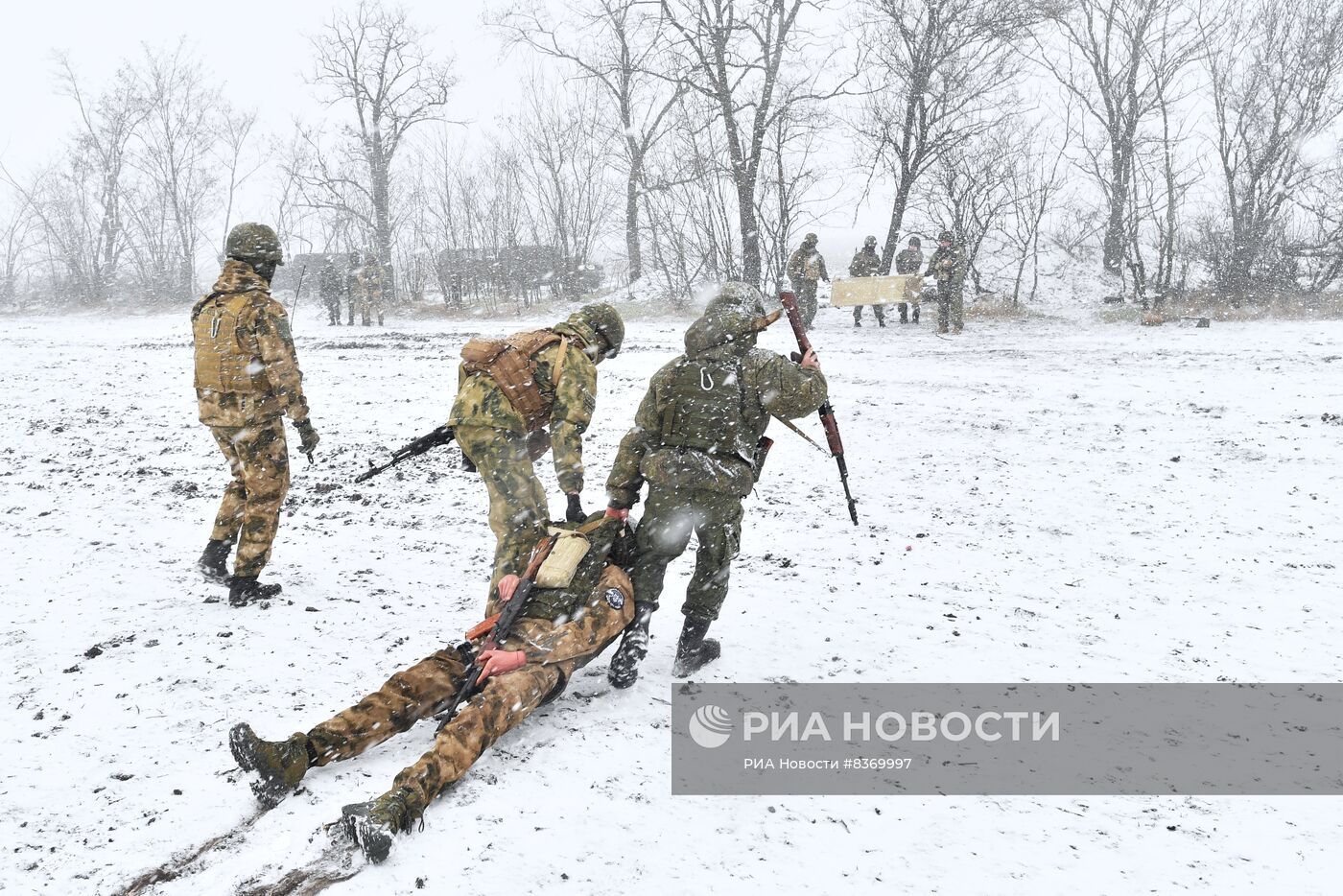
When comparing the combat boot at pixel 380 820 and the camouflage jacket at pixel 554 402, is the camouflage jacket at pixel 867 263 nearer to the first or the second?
the camouflage jacket at pixel 554 402

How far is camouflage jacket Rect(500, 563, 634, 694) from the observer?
3.26 metres

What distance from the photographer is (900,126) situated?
1759 centimetres

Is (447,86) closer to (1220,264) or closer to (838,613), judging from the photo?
(1220,264)

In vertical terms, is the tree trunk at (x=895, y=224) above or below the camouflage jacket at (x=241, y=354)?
above

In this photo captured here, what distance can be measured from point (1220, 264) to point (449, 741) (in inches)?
777

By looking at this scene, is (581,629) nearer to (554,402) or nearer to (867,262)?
(554,402)

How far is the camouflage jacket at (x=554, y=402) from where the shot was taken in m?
3.93

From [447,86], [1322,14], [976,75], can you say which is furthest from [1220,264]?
[447,86]

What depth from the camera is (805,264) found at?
1589 cm

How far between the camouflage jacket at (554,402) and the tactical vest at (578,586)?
303 mm

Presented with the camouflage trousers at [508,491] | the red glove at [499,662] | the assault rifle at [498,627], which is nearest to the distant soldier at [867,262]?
the camouflage trousers at [508,491]

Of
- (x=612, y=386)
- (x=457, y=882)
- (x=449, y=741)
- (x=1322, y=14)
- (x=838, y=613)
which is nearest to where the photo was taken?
(x=457, y=882)

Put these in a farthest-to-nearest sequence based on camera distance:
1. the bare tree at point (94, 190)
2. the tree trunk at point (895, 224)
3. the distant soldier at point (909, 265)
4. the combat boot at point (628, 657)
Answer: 1. the bare tree at point (94, 190)
2. the tree trunk at point (895, 224)
3. the distant soldier at point (909, 265)
4. the combat boot at point (628, 657)

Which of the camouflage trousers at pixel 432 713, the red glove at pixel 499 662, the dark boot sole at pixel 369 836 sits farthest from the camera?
the red glove at pixel 499 662
